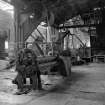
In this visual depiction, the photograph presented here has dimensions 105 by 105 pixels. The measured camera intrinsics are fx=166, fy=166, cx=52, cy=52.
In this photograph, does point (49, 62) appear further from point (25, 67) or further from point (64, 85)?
point (25, 67)

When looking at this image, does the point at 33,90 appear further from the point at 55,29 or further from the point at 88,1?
the point at 55,29

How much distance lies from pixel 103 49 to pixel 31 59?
1011 cm

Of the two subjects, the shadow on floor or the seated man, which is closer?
the seated man

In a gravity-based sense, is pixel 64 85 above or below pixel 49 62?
below

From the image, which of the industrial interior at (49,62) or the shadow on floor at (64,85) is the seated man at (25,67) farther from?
the shadow on floor at (64,85)

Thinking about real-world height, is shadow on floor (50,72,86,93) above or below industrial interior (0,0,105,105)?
below

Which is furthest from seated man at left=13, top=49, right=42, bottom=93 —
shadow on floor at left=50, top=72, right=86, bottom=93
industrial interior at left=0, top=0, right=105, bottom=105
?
shadow on floor at left=50, top=72, right=86, bottom=93

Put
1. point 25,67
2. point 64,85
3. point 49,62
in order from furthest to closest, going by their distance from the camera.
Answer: point 49,62, point 64,85, point 25,67

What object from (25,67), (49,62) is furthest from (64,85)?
(25,67)

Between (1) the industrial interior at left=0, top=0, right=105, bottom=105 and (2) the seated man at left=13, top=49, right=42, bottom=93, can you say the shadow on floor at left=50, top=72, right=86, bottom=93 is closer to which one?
(1) the industrial interior at left=0, top=0, right=105, bottom=105

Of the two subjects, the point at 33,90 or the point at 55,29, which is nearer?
the point at 33,90

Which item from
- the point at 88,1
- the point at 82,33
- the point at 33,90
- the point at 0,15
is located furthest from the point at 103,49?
the point at 33,90

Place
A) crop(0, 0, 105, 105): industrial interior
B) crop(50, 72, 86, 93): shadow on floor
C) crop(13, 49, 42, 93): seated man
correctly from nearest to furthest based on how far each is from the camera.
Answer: crop(0, 0, 105, 105): industrial interior → crop(13, 49, 42, 93): seated man → crop(50, 72, 86, 93): shadow on floor

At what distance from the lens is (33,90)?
3.47m
